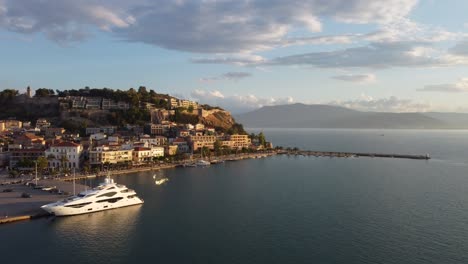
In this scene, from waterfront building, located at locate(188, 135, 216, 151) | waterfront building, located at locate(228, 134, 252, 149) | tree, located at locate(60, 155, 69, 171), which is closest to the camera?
tree, located at locate(60, 155, 69, 171)

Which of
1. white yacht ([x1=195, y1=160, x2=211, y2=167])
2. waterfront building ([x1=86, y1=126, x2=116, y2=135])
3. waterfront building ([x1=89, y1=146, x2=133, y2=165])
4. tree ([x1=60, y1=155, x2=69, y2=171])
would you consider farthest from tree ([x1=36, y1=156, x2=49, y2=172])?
waterfront building ([x1=86, y1=126, x2=116, y2=135])

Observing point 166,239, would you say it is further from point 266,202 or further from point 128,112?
point 128,112

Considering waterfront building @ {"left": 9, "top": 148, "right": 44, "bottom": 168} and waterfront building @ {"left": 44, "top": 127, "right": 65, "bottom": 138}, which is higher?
waterfront building @ {"left": 44, "top": 127, "right": 65, "bottom": 138}

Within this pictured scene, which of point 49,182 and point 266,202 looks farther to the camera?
point 49,182

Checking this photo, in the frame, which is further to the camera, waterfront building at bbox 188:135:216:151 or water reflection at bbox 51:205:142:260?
waterfront building at bbox 188:135:216:151

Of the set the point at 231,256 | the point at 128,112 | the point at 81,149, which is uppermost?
the point at 128,112

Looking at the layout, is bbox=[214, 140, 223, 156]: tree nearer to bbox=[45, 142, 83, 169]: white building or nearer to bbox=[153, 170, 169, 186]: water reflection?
bbox=[153, 170, 169, 186]: water reflection

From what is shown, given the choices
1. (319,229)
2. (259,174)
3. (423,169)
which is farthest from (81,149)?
(423,169)
